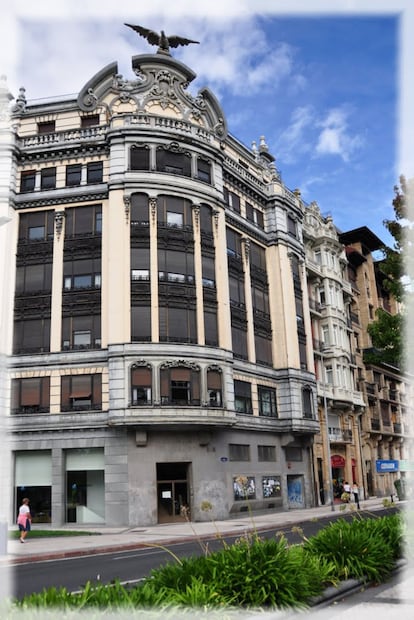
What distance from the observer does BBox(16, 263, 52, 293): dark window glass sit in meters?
38.9

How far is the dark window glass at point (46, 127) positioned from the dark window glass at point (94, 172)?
16.9 feet

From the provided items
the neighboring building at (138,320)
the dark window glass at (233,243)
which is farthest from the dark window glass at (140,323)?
the dark window glass at (233,243)

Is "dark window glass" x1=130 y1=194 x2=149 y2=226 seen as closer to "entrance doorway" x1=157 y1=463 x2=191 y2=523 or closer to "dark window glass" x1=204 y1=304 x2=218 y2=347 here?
"dark window glass" x1=204 y1=304 x2=218 y2=347

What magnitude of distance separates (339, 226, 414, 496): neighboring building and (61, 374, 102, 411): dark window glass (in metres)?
35.4

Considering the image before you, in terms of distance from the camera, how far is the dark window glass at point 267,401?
4409 cm

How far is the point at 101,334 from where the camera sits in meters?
37.3

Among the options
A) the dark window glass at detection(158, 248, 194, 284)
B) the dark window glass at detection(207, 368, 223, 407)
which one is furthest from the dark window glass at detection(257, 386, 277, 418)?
the dark window glass at detection(158, 248, 194, 284)

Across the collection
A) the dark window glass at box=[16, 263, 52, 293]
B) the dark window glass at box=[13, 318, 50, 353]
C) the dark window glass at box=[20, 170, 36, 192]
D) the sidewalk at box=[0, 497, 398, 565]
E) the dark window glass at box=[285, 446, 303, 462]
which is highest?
the dark window glass at box=[20, 170, 36, 192]

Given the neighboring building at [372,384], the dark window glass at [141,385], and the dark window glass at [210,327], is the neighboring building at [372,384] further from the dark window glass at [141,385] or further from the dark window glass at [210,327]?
the dark window glass at [141,385]

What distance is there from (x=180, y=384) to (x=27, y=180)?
17697 mm

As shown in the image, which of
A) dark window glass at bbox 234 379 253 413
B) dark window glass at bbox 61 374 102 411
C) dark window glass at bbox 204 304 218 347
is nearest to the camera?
dark window glass at bbox 61 374 102 411

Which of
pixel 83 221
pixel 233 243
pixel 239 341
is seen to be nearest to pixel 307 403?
pixel 239 341

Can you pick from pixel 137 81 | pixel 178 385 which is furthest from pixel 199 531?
pixel 137 81

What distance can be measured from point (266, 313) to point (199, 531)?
845 inches
